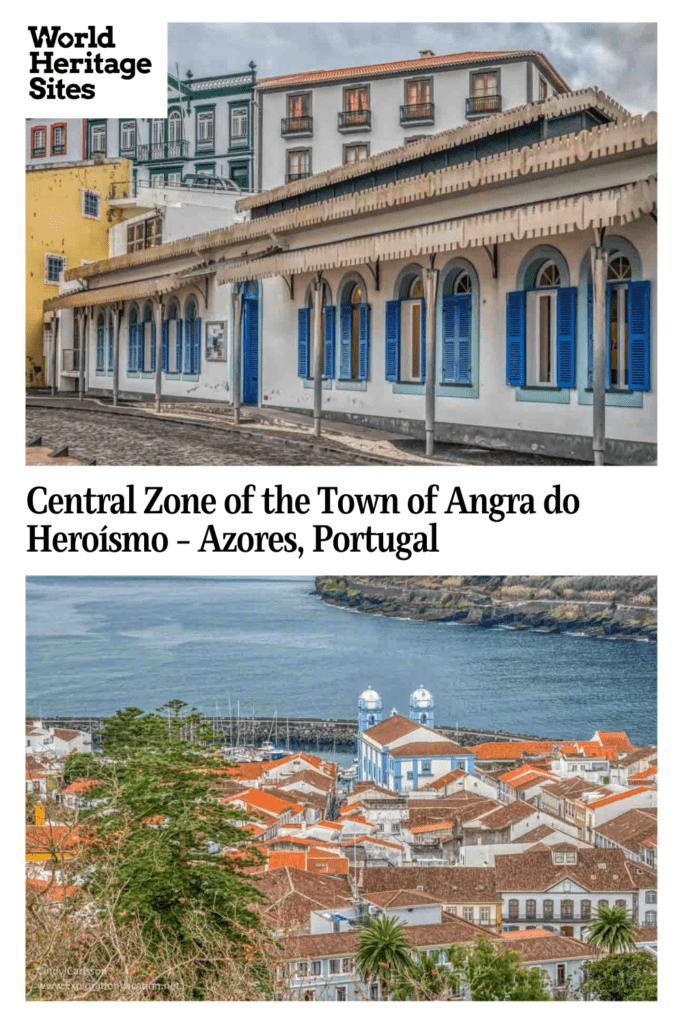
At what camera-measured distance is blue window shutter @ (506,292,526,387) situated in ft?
28.4

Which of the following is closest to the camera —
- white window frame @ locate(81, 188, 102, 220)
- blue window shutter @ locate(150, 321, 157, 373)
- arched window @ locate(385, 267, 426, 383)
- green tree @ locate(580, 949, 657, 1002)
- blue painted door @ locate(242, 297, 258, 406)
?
green tree @ locate(580, 949, 657, 1002)

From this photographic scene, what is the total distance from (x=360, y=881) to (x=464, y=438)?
3102mm

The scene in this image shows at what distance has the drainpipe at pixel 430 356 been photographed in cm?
830

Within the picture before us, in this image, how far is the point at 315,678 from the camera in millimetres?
8031

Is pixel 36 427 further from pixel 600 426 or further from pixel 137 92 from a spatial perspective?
pixel 600 426

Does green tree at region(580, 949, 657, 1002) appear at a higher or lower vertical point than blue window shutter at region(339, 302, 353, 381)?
lower

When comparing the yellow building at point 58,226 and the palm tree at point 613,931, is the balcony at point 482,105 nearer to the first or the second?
the yellow building at point 58,226

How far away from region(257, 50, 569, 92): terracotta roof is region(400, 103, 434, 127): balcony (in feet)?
2.37

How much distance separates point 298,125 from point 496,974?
22.7 ft

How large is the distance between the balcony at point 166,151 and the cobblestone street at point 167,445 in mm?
2684

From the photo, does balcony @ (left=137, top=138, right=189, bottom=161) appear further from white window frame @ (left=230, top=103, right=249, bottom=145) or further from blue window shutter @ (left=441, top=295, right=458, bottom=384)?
blue window shutter @ (left=441, top=295, right=458, bottom=384)

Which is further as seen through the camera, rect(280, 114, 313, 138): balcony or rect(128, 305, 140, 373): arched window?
rect(128, 305, 140, 373): arched window

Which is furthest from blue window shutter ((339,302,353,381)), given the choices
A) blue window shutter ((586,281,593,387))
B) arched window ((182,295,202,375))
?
blue window shutter ((586,281,593,387))
